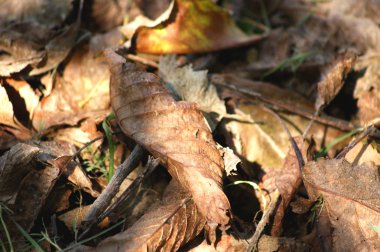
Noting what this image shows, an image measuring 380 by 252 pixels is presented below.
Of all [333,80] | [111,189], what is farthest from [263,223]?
[333,80]

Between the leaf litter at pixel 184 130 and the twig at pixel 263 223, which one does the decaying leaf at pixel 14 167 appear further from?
the twig at pixel 263 223

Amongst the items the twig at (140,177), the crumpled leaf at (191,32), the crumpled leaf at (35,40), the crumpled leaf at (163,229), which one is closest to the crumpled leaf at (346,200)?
the crumpled leaf at (163,229)

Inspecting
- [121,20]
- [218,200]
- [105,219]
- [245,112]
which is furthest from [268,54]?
[105,219]

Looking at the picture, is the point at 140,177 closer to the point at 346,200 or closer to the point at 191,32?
the point at 346,200

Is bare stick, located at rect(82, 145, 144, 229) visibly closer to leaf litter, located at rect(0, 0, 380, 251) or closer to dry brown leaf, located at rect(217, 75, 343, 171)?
leaf litter, located at rect(0, 0, 380, 251)

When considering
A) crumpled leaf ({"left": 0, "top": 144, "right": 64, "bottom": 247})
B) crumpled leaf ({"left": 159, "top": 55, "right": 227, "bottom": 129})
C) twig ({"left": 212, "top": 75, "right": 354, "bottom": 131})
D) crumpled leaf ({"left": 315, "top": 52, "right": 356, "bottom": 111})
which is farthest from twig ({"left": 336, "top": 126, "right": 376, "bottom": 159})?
crumpled leaf ({"left": 0, "top": 144, "right": 64, "bottom": 247})

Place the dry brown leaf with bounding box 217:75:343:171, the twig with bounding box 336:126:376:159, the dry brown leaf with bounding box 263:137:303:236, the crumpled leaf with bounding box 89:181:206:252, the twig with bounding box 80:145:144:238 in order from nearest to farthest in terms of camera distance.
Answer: the crumpled leaf with bounding box 89:181:206:252
the twig with bounding box 80:145:144:238
the dry brown leaf with bounding box 263:137:303:236
the twig with bounding box 336:126:376:159
the dry brown leaf with bounding box 217:75:343:171

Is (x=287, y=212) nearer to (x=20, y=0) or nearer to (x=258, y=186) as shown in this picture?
(x=258, y=186)
